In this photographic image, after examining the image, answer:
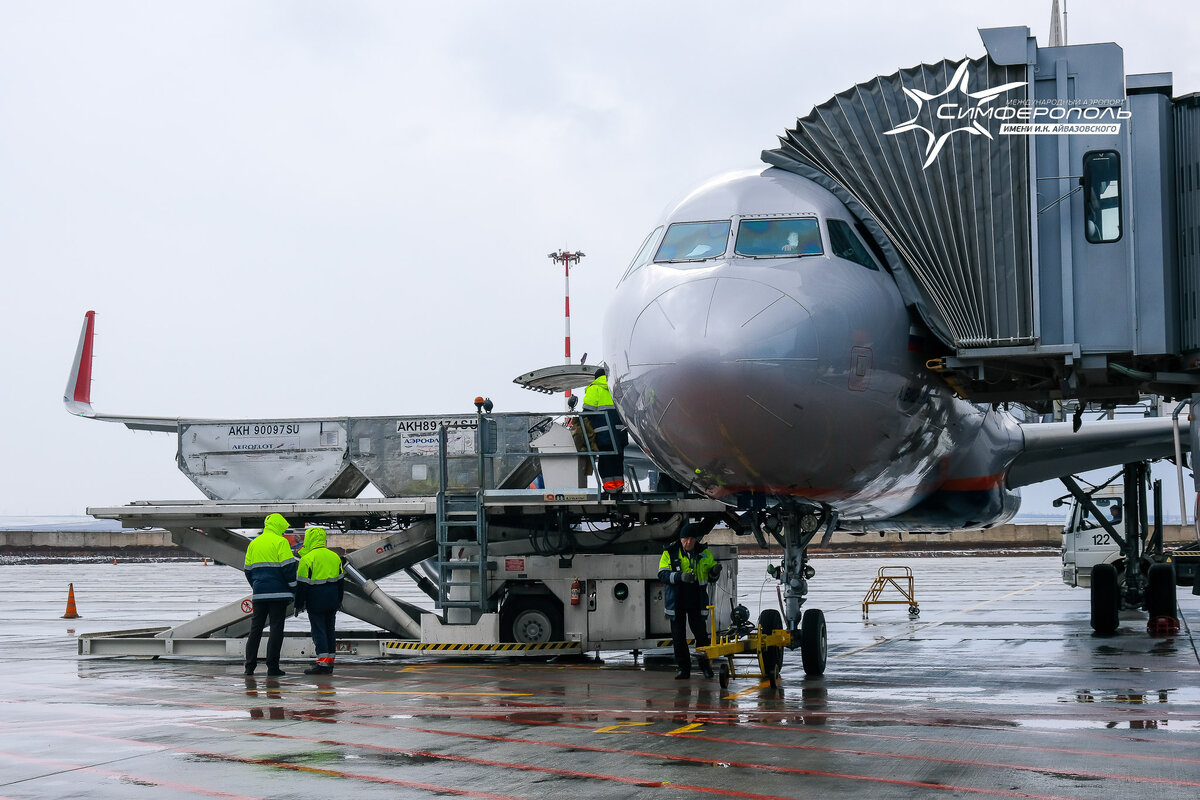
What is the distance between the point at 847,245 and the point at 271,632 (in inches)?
317

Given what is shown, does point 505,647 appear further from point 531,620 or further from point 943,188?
point 943,188

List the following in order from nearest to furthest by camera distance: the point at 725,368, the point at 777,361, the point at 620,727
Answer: the point at 620,727
the point at 725,368
the point at 777,361

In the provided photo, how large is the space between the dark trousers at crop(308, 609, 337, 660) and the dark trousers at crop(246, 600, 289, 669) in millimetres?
357

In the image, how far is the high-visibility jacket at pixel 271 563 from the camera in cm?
1473

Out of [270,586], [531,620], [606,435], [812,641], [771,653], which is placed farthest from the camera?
[531,620]

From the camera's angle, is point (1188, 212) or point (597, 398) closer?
point (1188, 212)

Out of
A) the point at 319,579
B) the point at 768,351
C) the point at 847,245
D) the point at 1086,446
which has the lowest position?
the point at 319,579

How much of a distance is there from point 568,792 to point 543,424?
9249 millimetres

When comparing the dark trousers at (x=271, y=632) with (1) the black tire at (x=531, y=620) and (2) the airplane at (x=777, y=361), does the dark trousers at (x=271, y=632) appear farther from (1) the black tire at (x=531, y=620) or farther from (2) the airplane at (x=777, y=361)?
(2) the airplane at (x=777, y=361)

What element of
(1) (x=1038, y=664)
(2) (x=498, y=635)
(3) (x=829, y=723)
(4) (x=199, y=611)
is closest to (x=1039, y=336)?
(3) (x=829, y=723)

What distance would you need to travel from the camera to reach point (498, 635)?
16078mm

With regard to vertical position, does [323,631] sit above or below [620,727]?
above

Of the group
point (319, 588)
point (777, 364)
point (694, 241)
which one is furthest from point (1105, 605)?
point (319, 588)

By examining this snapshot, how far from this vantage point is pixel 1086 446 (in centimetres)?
1767
